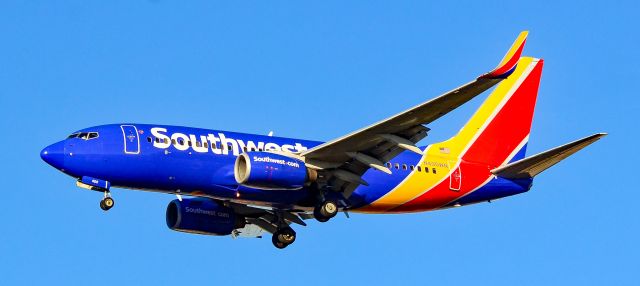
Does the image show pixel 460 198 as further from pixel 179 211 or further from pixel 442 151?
pixel 179 211

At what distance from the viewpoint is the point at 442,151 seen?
55.8m

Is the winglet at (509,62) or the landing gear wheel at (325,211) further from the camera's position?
the landing gear wheel at (325,211)

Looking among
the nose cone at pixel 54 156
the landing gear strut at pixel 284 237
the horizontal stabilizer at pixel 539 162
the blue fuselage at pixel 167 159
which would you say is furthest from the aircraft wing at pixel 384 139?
the nose cone at pixel 54 156

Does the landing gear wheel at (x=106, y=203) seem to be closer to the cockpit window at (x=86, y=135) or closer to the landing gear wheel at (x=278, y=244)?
the cockpit window at (x=86, y=135)

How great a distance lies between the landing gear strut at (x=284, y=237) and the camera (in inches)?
2152

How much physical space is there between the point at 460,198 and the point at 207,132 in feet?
36.2

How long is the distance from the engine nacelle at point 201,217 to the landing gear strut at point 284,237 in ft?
6.34

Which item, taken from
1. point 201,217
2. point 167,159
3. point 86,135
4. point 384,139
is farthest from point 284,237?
point 86,135

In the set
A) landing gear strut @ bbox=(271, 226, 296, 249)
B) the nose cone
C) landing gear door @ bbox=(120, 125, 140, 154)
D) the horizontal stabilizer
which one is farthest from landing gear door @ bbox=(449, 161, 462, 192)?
the nose cone

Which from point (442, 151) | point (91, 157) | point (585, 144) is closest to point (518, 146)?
point (442, 151)

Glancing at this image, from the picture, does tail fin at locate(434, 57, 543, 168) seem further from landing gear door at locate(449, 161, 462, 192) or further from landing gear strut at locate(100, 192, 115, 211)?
A: landing gear strut at locate(100, 192, 115, 211)

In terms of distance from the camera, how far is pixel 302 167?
5028cm

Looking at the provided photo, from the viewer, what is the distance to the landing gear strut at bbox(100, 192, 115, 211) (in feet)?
162

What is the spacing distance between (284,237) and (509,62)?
15.5 meters
